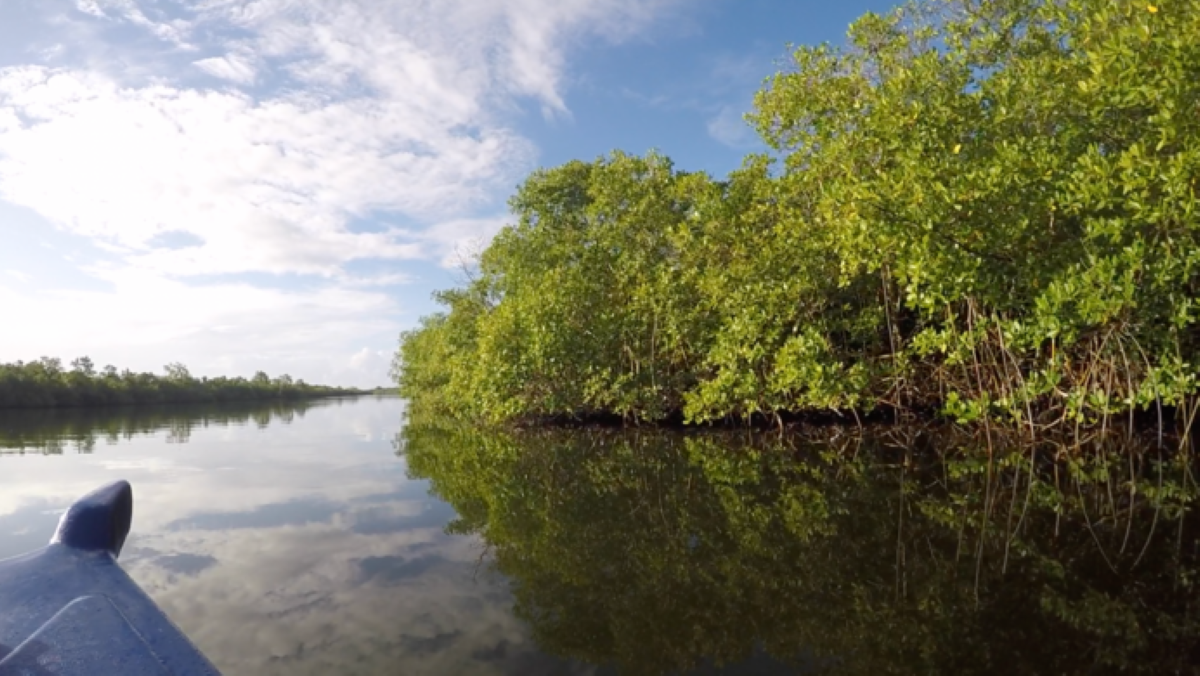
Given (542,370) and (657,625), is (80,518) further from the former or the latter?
(542,370)

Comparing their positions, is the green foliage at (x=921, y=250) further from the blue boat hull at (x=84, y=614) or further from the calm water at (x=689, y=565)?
the blue boat hull at (x=84, y=614)

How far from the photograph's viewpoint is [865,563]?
4.68 m

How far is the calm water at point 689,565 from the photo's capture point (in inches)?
131

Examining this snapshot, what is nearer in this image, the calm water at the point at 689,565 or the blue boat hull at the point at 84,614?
the blue boat hull at the point at 84,614

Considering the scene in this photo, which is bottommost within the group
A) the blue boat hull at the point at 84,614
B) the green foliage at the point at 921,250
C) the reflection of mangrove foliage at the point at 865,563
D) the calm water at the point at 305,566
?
the calm water at the point at 305,566

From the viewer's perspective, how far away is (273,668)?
11.0 ft

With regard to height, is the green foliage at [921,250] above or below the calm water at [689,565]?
above

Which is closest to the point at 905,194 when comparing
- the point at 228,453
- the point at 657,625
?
the point at 657,625

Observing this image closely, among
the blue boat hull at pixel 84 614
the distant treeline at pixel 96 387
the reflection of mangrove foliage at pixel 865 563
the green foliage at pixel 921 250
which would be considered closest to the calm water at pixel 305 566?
the reflection of mangrove foliage at pixel 865 563

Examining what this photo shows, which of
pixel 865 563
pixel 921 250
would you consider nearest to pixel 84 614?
pixel 865 563

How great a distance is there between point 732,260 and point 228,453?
14.1 meters

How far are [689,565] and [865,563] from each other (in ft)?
4.40

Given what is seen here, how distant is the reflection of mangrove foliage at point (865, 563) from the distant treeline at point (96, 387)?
56191 mm

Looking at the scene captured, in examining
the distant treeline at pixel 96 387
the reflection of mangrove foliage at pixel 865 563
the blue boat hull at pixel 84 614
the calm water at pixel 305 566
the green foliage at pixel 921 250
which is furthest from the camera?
the distant treeline at pixel 96 387
